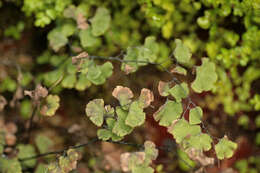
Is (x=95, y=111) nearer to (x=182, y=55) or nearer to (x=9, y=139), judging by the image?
(x=182, y=55)

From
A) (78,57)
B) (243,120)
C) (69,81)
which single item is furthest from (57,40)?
(243,120)

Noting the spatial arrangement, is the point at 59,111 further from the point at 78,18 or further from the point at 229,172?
the point at 229,172

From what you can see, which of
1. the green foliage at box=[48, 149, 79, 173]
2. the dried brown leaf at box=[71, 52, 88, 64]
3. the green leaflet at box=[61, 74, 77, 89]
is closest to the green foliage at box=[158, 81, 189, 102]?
the dried brown leaf at box=[71, 52, 88, 64]

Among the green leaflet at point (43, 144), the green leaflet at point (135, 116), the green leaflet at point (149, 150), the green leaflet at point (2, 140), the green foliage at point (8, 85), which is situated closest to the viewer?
the green leaflet at point (135, 116)

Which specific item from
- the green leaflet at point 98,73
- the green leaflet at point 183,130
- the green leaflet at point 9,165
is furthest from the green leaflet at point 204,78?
the green leaflet at point 9,165

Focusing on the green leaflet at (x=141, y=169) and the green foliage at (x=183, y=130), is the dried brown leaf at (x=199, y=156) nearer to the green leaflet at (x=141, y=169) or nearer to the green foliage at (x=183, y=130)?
the green foliage at (x=183, y=130)

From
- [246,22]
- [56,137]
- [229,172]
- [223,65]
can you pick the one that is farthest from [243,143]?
[56,137]

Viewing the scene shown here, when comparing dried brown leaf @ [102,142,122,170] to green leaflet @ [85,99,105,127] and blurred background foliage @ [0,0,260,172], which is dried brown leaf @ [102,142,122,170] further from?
green leaflet @ [85,99,105,127]
